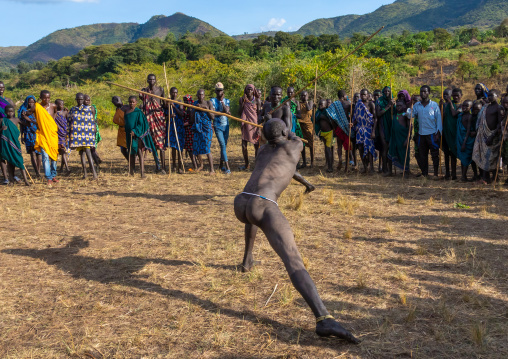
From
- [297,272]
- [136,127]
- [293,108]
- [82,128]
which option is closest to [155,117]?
[136,127]

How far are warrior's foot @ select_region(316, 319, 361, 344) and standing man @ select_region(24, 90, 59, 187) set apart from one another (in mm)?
7430

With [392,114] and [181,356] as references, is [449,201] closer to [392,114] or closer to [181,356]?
[392,114]

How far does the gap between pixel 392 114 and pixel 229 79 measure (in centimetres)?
1929

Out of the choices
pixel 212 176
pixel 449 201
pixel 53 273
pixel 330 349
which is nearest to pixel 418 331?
pixel 330 349

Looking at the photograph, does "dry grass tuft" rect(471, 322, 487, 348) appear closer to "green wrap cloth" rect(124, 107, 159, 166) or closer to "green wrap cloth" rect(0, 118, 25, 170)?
"green wrap cloth" rect(124, 107, 159, 166)

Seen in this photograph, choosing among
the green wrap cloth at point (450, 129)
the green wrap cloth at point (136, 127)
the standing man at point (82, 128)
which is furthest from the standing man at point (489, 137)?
the standing man at point (82, 128)

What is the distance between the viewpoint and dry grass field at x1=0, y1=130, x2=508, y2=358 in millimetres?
3279

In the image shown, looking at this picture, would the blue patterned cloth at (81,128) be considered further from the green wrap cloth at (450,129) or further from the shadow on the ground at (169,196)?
the green wrap cloth at (450,129)

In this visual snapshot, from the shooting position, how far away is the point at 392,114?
9023 mm

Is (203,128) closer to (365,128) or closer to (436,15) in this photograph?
(365,128)

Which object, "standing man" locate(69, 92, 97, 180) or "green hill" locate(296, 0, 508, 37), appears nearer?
"standing man" locate(69, 92, 97, 180)

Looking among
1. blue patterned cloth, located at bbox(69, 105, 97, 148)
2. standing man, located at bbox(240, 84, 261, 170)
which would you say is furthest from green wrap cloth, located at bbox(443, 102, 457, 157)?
blue patterned cloth, located at bbox(69, 105, 97, 148)

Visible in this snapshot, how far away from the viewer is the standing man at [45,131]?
352 inches

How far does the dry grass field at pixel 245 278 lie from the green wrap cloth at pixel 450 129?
3.57ft
